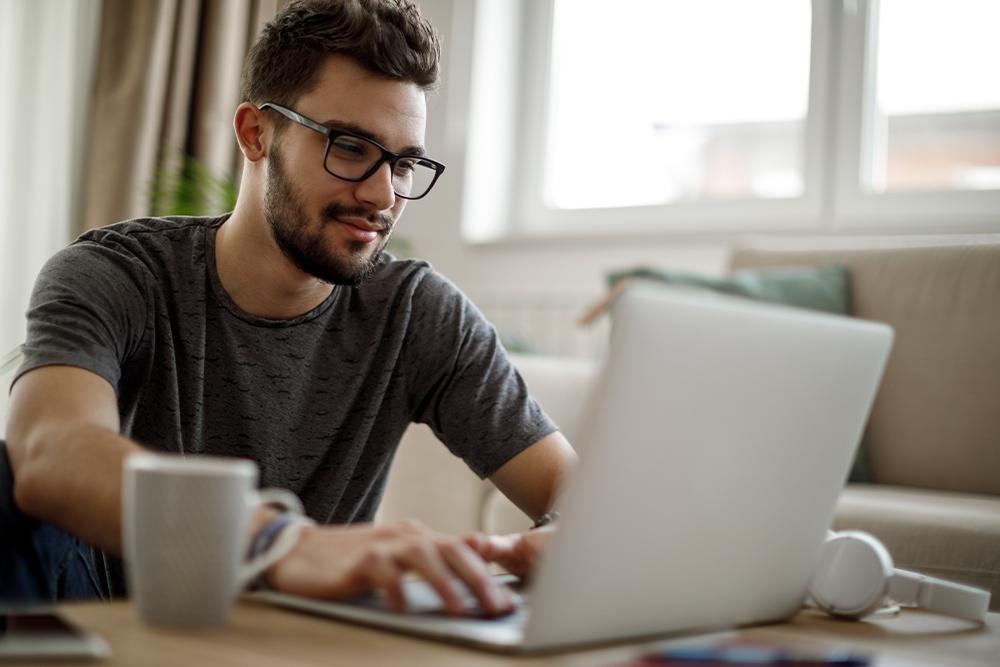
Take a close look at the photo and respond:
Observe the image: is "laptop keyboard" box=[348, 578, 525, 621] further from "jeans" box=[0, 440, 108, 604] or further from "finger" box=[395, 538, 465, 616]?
"jeans" box=[0, 440, 108, 604]

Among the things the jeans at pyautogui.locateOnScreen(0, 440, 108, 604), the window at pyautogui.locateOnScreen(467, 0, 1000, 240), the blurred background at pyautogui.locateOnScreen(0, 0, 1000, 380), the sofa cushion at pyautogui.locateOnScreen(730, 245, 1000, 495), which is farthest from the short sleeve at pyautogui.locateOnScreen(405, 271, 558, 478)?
the window at pyautogui.locateOnScreen(467, 0, 1000, 240)

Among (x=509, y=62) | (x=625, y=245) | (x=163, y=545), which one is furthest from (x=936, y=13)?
(x=163, y=545)

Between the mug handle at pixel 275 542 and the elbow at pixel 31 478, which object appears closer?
the mug handle at pixel 275 542

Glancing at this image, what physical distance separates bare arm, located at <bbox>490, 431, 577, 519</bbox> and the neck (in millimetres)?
328

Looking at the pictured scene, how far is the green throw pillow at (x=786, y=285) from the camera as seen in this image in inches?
90.4

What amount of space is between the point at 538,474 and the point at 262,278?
419 mm

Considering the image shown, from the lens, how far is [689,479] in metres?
0.66

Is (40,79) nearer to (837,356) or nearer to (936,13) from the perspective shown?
(936,13)

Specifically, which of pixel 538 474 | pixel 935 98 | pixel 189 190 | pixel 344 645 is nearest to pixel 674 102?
pixel 935 98

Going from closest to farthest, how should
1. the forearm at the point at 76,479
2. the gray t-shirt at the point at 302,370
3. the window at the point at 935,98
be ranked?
the forearm at the point at 76,479
the gray t-shirt at the point at 302,370
the window at the point at 935,98

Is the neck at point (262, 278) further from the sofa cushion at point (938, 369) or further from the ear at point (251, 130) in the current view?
the sofa cushion at point (938, 369)

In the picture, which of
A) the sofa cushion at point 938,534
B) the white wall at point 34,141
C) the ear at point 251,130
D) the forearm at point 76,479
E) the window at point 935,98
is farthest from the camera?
the white wall at point 34,141

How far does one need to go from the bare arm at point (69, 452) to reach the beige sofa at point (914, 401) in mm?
1182

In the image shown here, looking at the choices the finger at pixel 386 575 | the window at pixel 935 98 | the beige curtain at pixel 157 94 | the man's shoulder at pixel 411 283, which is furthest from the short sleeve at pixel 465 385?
the beige curtain at pixel 157 94
